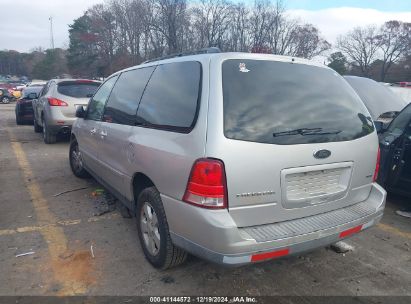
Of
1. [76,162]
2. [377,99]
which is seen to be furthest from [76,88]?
[377,99]

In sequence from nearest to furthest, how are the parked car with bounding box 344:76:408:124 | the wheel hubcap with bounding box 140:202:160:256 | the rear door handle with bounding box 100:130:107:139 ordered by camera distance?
the wheel hubcap with bounding box 140:202:160:256 < the rear door handle with bounding box 100:130:107:139 < the parked car with bounding box 344:76:408:124

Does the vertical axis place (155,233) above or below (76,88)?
below

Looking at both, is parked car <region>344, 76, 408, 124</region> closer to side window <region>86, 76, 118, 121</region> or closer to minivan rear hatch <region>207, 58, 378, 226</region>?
minivan rear hatch <region>207, 58, 378, 226</region>

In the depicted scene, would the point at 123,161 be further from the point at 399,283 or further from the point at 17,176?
the point at 17,176

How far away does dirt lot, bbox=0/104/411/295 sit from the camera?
115 inches

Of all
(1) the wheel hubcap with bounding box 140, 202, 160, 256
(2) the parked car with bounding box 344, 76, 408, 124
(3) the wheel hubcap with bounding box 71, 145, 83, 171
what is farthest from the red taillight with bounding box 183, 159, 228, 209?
(2) the parked car with bounding box 344, 76, 408, 124

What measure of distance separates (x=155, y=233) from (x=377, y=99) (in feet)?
19.9

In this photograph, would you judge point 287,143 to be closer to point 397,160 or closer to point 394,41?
point 397,160

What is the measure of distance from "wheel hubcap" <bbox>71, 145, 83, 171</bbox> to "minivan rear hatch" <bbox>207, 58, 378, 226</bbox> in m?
3.81

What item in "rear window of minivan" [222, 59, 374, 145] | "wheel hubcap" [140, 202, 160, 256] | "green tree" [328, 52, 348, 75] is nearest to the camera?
"rear window of minivan" [222, 59, 374, 145]

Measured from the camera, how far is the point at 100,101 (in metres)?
4.62

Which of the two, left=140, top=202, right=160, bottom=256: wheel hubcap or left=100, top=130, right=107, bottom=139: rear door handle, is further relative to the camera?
left=100, top=130, right=107, bottom=139: rear door handle

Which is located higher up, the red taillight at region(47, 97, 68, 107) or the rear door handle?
the rear door handle

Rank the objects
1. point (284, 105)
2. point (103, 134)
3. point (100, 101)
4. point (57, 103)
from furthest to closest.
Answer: point (57, 103) < point (100, 101) < point (103, 134) < point (284, 105)
